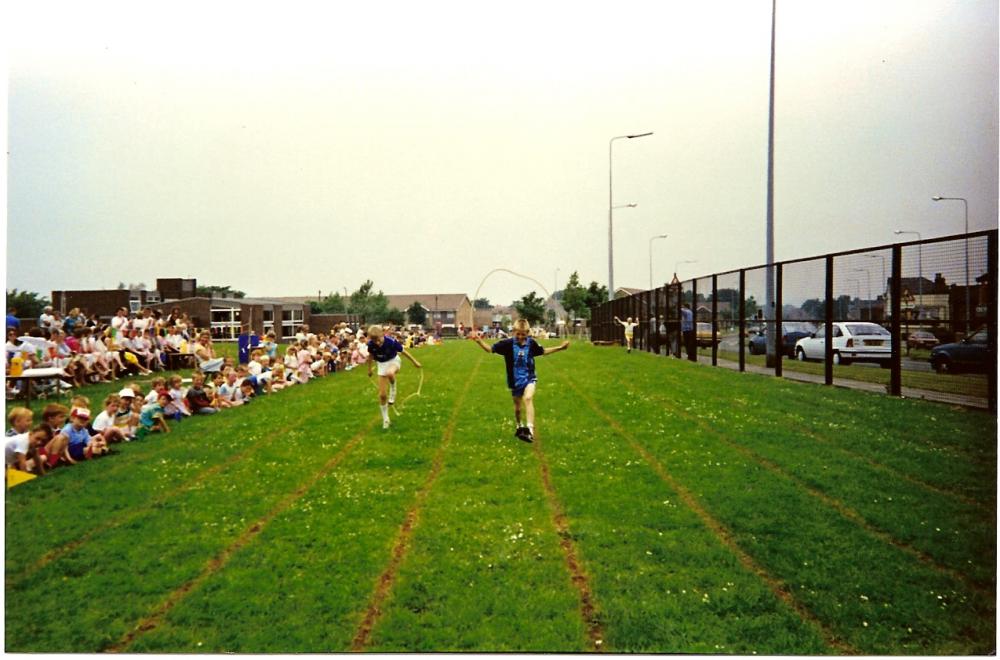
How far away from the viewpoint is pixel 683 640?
3.74m

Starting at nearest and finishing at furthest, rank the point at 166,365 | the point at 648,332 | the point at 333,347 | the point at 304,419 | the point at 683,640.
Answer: the point at 683,640 → the point at 304,419 → the point at 166,365 → the point at 333,347 → the point at 648,332

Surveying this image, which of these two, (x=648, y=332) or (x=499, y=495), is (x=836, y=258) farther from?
(x=648, y=332)

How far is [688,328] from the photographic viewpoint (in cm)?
1945

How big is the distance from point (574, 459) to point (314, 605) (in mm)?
3006

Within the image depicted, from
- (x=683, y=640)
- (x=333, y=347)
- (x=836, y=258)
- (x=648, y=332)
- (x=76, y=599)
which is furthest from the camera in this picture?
(x=648, y=332)

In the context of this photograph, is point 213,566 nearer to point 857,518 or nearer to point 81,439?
point 81,439

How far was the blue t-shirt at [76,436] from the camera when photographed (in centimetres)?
603

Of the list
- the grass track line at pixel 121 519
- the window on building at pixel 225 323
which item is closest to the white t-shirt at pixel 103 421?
the grass track line at pixel 121 519

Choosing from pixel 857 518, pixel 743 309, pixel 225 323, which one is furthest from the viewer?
pixel 743 309

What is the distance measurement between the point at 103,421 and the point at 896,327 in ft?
33.0

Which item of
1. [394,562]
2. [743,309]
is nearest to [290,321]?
[394,562]

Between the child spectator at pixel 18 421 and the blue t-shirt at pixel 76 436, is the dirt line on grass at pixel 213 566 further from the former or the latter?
the child spectator at pixel 18 421

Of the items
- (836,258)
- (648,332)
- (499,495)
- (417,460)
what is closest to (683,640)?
(499,495)

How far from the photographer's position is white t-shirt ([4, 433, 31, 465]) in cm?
564
